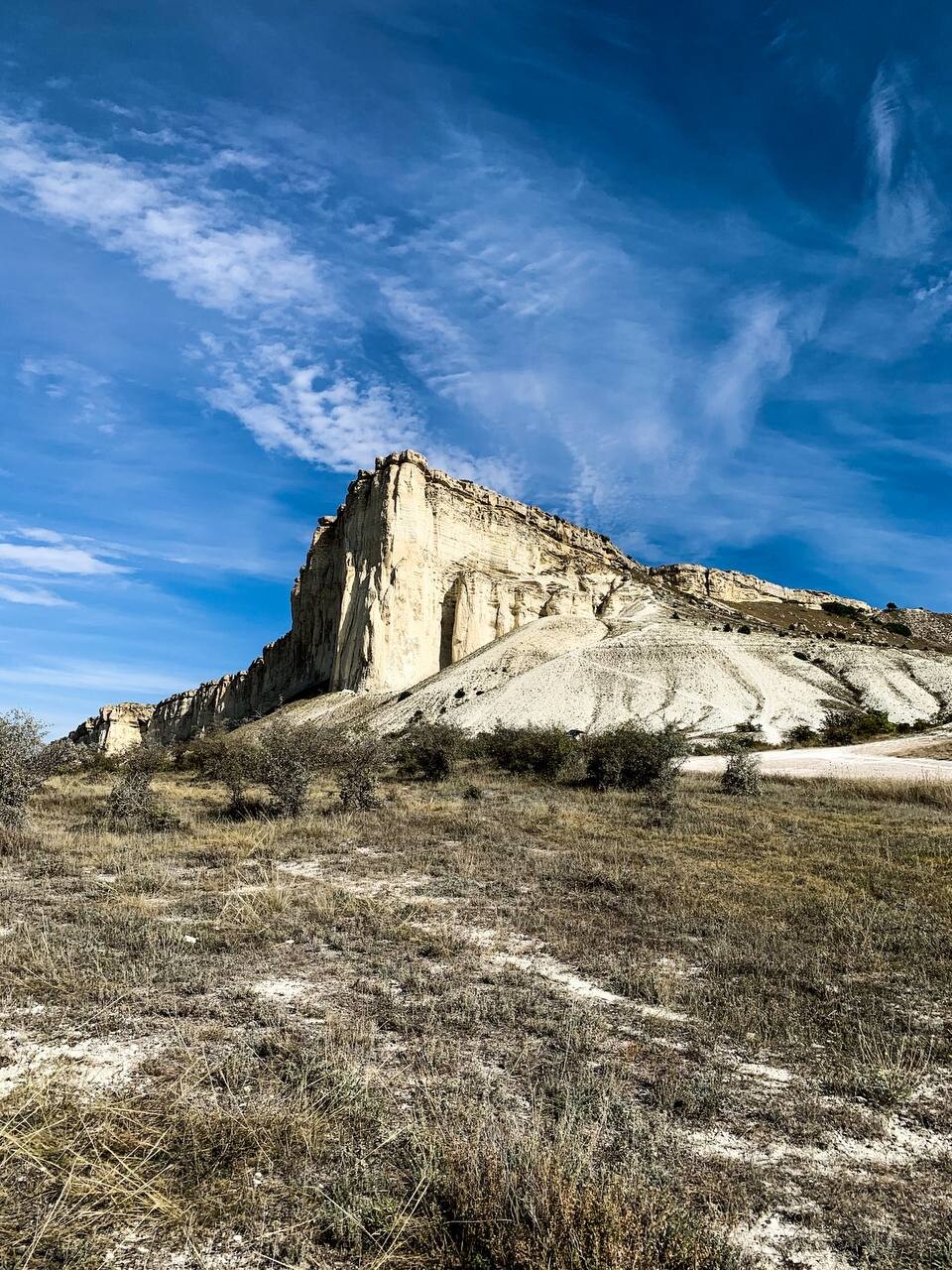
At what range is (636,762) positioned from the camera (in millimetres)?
20844

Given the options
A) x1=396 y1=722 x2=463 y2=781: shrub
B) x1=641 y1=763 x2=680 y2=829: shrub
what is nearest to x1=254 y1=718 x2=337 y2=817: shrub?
x1=396 y1=722 x2=463 y2=781: shrub

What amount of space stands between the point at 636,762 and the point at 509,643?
31778 mm

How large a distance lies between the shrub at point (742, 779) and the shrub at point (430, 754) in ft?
29.2

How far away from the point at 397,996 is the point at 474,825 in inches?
328

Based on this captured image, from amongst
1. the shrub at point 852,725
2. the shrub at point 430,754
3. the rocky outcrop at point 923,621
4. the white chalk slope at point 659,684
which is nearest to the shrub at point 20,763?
the shrub at point 430,754

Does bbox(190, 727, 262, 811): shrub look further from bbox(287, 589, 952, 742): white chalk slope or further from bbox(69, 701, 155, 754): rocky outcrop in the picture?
bbox(69, 701, 155, 754): rocky outcrop

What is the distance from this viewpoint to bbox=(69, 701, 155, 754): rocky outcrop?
9675 centimetres

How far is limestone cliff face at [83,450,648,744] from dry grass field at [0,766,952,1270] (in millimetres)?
47129

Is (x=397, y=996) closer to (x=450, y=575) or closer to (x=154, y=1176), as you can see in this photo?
(x=154, y=1176)

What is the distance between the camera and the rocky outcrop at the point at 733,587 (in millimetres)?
102500

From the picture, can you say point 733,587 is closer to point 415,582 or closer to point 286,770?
point 415,582

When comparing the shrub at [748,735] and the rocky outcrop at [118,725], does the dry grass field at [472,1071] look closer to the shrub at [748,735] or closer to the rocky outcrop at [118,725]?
the shrub at [748,735]

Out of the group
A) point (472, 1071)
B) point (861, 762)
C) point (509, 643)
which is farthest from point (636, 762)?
point (509, 643)

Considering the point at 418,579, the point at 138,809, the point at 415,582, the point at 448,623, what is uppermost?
the point at 418,579
